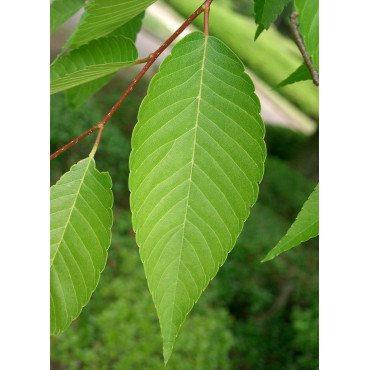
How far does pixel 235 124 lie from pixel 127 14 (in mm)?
210

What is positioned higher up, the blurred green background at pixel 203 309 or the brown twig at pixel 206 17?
the brown twig at pixel 206 17

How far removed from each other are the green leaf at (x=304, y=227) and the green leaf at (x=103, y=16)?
0.29 m

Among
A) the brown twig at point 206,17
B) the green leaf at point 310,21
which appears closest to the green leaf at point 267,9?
the brown twig at point 206,17

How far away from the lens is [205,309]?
283cm

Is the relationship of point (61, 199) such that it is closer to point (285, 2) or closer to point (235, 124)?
point (235, 124)

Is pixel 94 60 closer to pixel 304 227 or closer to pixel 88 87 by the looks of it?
pixel 88 87

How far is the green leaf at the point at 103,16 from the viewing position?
1.79 feet

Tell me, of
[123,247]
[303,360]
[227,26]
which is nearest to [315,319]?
[303,360]

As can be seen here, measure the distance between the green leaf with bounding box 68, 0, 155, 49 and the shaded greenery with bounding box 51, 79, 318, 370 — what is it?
2.10 m

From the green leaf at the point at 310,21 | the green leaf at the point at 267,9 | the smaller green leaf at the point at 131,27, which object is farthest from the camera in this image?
the smaller green leaf at the point at 131,27

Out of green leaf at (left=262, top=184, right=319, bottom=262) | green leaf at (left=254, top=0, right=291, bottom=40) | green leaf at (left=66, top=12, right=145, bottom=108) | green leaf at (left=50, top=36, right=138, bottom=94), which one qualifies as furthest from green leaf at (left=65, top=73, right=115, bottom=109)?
green leaf at (left=262, top=184, right=319, bottom=262)

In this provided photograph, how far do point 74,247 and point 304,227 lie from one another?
23 cm

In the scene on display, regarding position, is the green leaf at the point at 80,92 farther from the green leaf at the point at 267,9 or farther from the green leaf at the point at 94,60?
the green leaf at the point at 267,9

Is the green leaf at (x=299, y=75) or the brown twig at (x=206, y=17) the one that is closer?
the brown twig at (x=206, y=17)
